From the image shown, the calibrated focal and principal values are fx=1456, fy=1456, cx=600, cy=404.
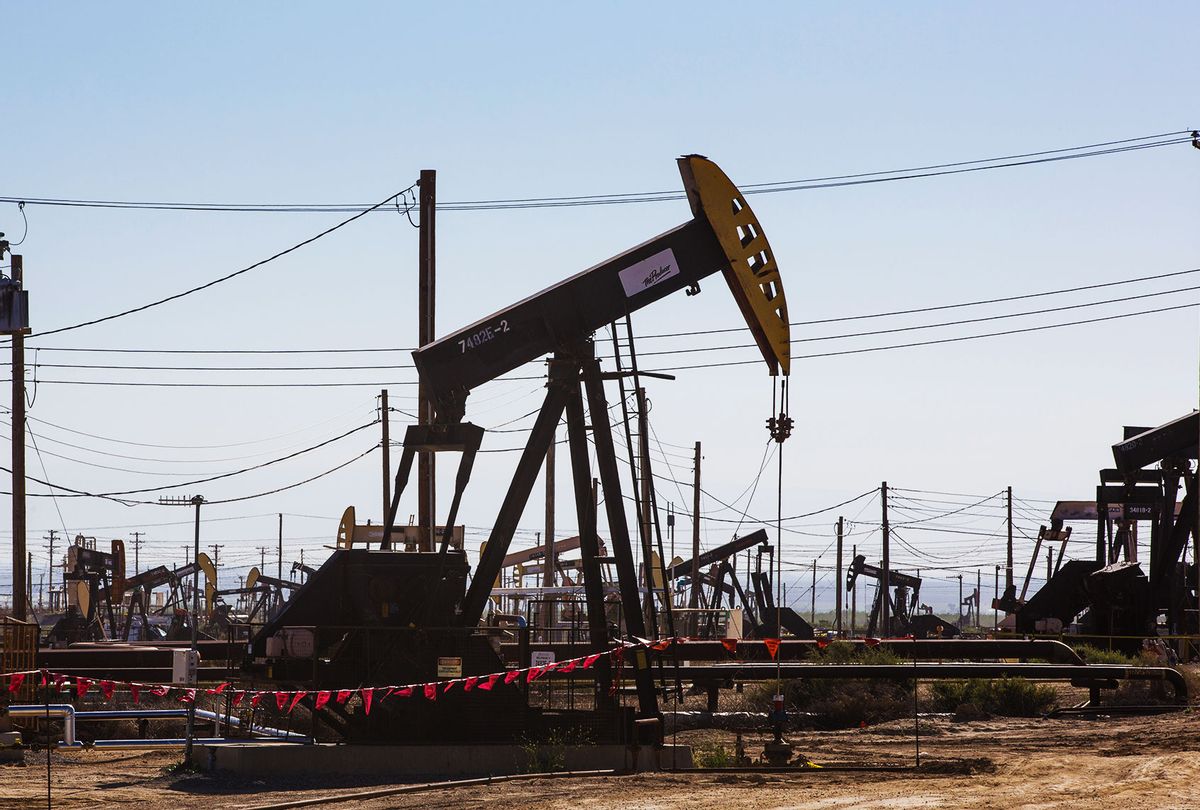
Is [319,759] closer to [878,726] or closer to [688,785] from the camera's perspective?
[688,785]

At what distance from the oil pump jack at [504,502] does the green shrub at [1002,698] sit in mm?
7786

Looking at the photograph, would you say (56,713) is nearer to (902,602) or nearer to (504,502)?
(504,502)

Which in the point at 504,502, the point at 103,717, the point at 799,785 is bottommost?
the point at 799,785

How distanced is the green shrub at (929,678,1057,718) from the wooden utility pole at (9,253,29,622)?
14.4m

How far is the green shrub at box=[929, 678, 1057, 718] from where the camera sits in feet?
62.4

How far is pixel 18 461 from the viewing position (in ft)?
76.8

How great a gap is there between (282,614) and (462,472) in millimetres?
1992

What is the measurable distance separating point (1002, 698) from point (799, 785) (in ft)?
28.2

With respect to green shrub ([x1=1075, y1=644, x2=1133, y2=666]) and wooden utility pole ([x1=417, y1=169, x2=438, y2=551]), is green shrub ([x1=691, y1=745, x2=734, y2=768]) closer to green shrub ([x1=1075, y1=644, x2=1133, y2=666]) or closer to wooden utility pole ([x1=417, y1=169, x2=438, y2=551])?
wooden utility pole ([x1=417, y1=169, x2=438, y2=551])

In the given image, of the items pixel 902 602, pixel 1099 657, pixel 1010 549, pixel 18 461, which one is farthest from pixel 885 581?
pixel 18 461

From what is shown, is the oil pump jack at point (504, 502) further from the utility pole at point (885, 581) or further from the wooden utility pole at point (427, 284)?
the utility pole at point (885, 581)

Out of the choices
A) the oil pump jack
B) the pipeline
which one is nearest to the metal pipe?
the pipeline

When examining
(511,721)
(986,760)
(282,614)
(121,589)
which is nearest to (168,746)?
(282,614)

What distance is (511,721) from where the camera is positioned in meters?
12.7
